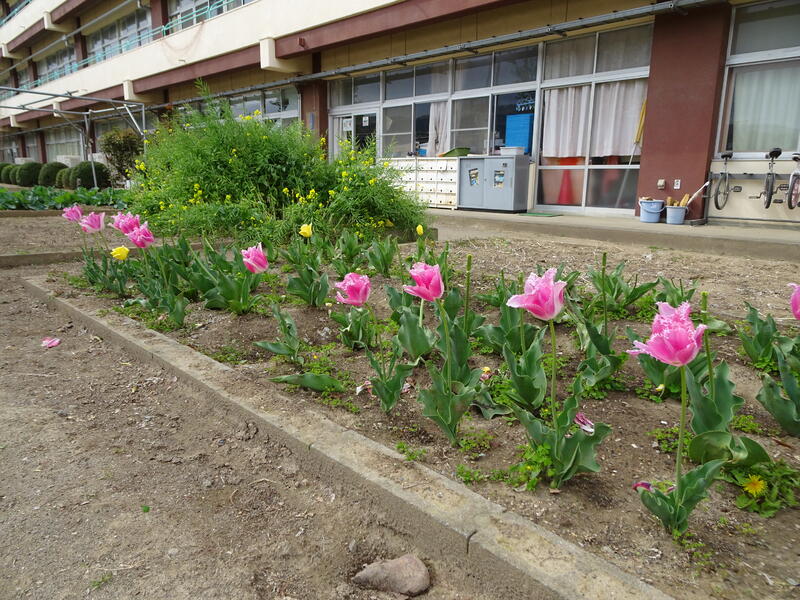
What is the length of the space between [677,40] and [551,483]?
9690mm

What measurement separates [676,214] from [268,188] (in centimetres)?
659

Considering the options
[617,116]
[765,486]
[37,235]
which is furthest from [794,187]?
[37,235]

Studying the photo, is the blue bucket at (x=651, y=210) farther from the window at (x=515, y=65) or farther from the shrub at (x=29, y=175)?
the shrub at (x=29, y=175)

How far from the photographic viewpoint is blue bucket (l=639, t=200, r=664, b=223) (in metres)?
9.29

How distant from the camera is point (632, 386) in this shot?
2.43 metres

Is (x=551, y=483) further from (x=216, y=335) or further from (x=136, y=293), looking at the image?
(x=136, y=293)

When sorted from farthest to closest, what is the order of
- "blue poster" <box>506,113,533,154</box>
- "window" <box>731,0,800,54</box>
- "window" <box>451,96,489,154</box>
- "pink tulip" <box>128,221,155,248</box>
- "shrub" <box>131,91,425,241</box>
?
"window" <box>451,96,489,154</box>
"blue poster" <box>506,113,533,154</box>
"window" <box>731,0,800,54</box>
"shrub" <box>131,91,425,241</box>
"pink tulip" <box>128,221,155,248</box>

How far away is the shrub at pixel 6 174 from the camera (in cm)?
2889

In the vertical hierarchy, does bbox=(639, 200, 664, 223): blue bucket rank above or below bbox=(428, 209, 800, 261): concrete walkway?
above

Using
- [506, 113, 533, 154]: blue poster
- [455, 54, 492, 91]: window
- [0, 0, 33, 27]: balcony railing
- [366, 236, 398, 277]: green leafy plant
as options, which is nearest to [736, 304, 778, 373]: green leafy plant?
[366, 236, 398, 277]: green leafy plant

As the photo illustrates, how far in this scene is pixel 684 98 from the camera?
9.09 m

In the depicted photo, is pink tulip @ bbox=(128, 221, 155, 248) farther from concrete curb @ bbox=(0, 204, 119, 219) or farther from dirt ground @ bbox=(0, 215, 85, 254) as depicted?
concrete curb @ bbox=(0, 204, 119, 219)

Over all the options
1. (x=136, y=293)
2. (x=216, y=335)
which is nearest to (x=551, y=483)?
(x=216, y=335)

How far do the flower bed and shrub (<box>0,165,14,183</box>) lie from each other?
31.3 meters
